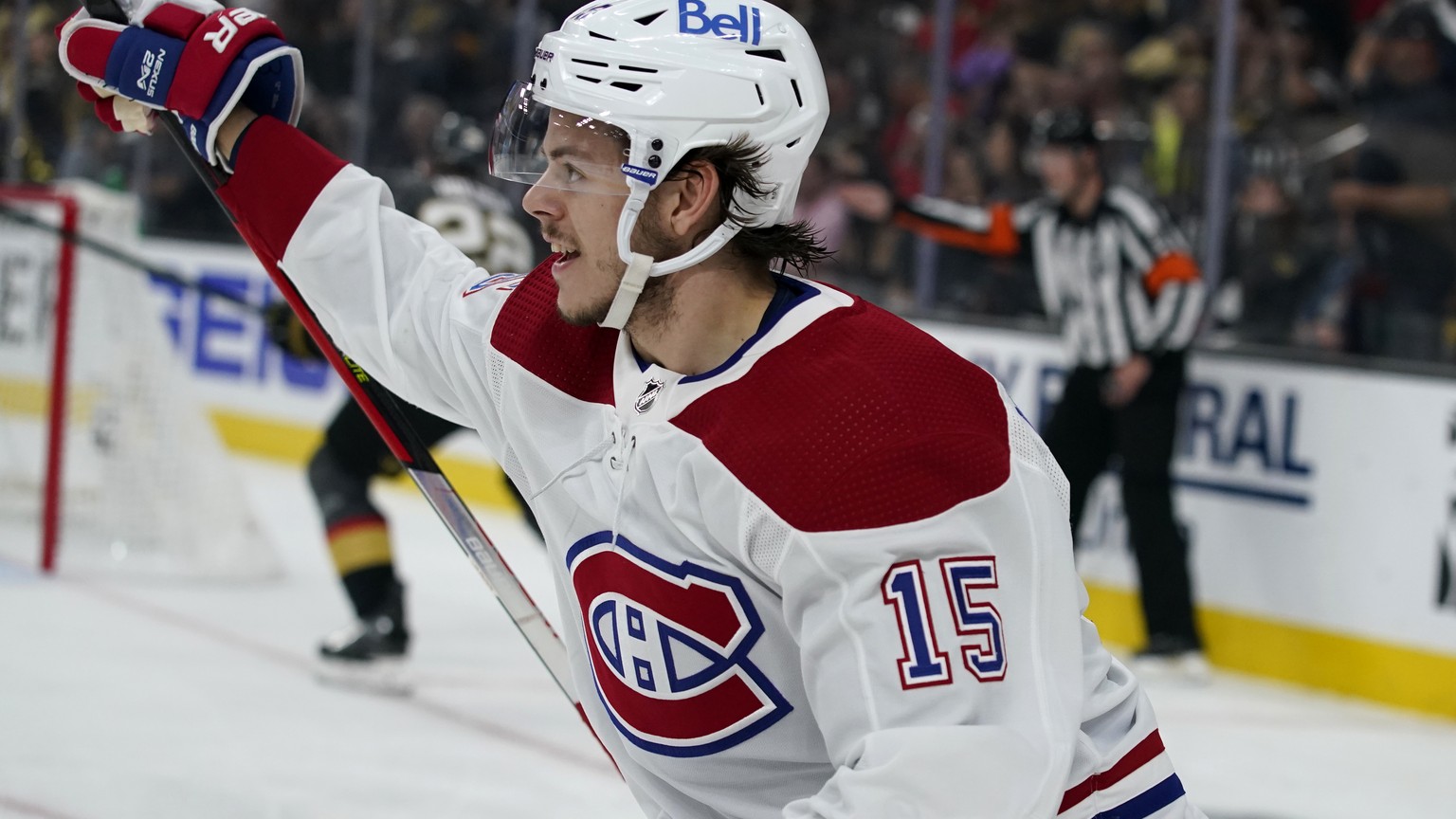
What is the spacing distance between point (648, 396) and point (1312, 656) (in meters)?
3.43

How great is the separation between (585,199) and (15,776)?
2.07 metres

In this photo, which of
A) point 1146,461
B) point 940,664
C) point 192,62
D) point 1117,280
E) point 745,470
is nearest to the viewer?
point 940,664

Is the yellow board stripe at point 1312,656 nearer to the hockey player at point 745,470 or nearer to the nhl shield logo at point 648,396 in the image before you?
the hockey player at point 745,470

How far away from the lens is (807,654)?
1354 mm

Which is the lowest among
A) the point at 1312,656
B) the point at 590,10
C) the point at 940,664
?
the point at 1312,656

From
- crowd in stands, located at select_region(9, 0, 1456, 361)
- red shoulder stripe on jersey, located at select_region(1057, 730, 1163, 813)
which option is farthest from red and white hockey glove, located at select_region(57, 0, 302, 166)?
crowd in stands, located at select_region(9, 0, 1456, 361)

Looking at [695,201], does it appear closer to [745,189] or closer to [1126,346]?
[745,189]

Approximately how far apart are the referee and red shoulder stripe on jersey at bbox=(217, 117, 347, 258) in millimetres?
3160

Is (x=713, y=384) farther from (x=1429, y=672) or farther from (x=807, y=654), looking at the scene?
(x=1429, y=672)

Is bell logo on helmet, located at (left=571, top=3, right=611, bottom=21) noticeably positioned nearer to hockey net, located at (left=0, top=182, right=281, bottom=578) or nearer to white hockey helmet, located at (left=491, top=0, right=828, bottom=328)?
white hockey helmet, located at (left=491, top=0, right=828, bottom=328)

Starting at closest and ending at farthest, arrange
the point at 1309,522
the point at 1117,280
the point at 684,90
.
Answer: the point at 684,90
the point at 1309,522
the point at 1117,280

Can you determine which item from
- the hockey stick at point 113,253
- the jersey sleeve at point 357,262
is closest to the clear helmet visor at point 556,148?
the jersey sleeve at point 357,262

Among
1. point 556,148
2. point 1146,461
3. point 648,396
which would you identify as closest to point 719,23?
point 556,148

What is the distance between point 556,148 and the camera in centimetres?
160
